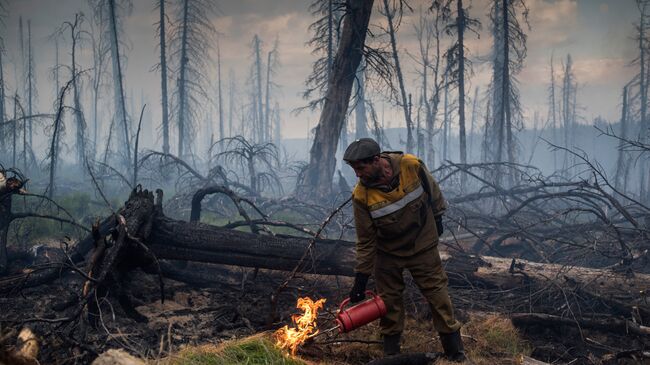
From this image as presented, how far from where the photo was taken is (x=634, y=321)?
442 cm

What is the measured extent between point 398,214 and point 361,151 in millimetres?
699

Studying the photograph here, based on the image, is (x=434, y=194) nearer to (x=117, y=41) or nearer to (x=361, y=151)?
(x=361, y=151)

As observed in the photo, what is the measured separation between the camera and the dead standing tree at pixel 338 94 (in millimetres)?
10634

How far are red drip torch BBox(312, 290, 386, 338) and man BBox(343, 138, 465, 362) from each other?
11cm

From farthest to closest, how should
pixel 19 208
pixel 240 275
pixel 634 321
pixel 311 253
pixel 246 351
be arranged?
1. pixel 19 208
2. pixel 240 275
3. pixel 311 253
4. pixel 634 321
5. pixel 246 351

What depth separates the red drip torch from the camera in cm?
378

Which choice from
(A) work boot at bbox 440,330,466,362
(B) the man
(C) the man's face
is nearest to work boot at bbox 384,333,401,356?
(B) the man

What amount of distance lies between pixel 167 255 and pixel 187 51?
22864mm

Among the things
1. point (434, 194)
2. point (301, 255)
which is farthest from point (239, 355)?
point (434, 194)

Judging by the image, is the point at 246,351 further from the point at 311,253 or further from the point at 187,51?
the point at 187,51

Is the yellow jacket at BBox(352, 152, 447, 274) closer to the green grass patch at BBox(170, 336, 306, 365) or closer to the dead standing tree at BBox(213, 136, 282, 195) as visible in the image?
the green grass patch at BBox(170, 336, 306, 365)

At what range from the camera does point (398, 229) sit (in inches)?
147

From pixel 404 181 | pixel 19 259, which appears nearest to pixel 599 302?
pixel 404 181

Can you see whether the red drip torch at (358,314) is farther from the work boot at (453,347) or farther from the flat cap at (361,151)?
the flat cap at (361,151)
